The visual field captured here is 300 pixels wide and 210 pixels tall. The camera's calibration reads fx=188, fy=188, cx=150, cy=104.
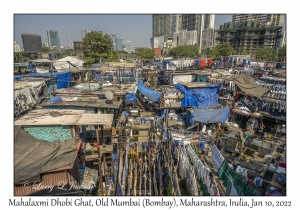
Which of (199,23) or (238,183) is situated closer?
(238,183)

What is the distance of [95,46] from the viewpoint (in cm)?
3456

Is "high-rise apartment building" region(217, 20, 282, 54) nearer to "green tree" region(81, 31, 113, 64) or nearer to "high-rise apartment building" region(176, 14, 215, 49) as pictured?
"high-rise apartment building" region(176, 14, 215, 49)

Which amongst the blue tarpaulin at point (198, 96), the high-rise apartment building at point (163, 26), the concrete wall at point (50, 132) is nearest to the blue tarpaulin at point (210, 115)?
the blue tarpaulin at point (198, 96)

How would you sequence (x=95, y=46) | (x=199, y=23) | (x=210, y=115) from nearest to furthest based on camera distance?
(x=210, y=115) → (x=95, y=46) → (x=199, y=23)

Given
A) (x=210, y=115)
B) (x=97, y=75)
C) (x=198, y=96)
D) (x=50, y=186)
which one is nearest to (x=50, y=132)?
(x=50, y=186)

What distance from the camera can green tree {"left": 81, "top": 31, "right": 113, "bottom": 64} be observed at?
34062 millimetres

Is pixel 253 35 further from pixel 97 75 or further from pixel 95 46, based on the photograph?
pixel 97 75

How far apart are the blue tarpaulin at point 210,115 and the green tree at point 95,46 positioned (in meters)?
26.1

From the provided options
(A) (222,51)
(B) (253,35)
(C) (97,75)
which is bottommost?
(C) (97,75)

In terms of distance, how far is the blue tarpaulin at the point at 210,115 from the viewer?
48.2 ft

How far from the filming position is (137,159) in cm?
1036

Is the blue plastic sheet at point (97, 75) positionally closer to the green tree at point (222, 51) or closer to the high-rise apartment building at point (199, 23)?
the green tree at point (222, 51)

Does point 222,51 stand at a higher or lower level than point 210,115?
higher

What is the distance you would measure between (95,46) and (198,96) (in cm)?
2375
